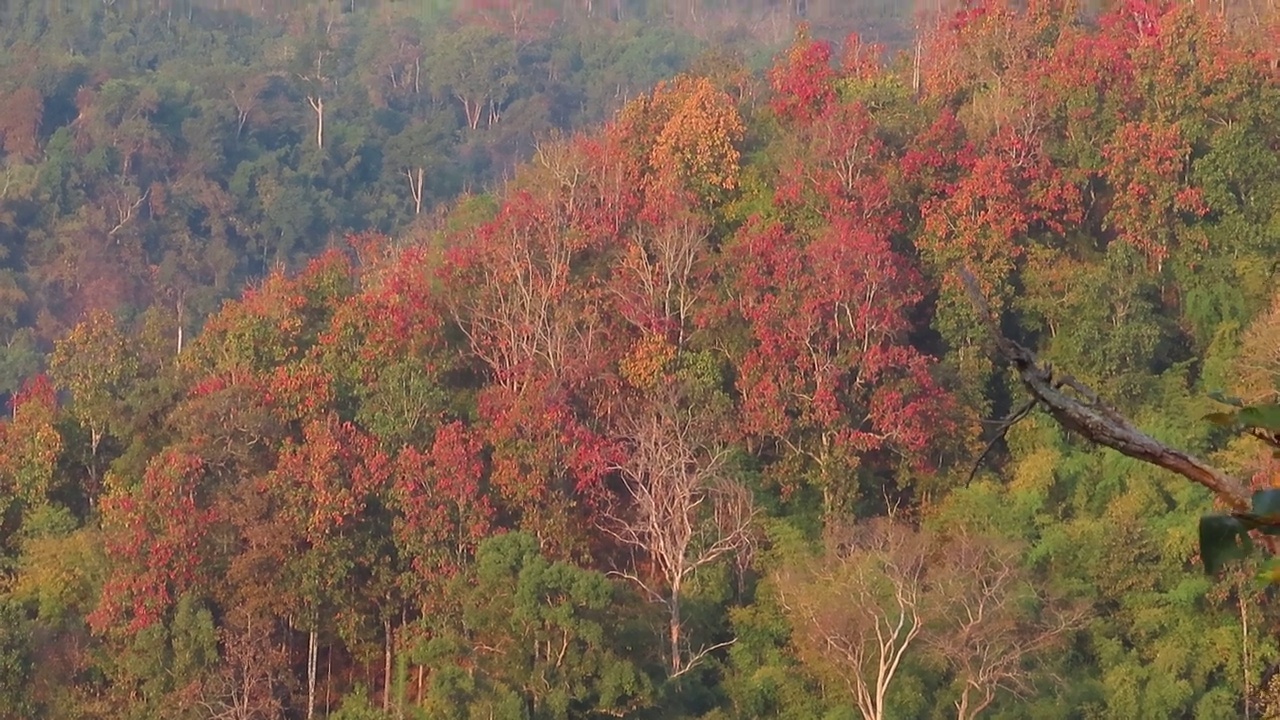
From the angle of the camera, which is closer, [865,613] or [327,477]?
[865,613]

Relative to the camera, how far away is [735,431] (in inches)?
597

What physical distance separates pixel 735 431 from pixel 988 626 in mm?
3231

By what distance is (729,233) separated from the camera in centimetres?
1727

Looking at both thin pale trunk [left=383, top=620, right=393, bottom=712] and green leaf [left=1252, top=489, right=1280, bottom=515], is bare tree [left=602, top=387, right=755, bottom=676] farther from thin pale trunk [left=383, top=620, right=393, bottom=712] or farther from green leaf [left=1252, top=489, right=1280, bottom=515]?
green leaf [left=1252, top=489, right=1280, bottom=515]

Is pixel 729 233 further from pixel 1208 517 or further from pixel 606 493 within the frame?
pixel 1208 517

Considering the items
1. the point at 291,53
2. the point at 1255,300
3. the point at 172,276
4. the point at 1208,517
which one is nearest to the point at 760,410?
the point at 1255,300

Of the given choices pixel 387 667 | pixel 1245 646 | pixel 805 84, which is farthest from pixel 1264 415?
pixel 805 84

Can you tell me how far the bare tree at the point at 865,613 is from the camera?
12812mm

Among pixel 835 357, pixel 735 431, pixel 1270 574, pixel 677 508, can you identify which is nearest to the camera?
pixel 1270 574

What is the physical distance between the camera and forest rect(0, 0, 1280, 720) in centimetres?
1301

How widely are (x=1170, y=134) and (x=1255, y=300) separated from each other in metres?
1.79

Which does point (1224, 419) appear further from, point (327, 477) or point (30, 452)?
point (30, 452)

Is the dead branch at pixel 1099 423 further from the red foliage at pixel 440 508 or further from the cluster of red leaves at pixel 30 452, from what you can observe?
the cluster of red leaves at pixel 30 452

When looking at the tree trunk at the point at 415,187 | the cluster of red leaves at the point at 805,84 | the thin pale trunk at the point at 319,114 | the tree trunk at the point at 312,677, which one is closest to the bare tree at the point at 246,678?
the tree trunk at the point at 312,677
